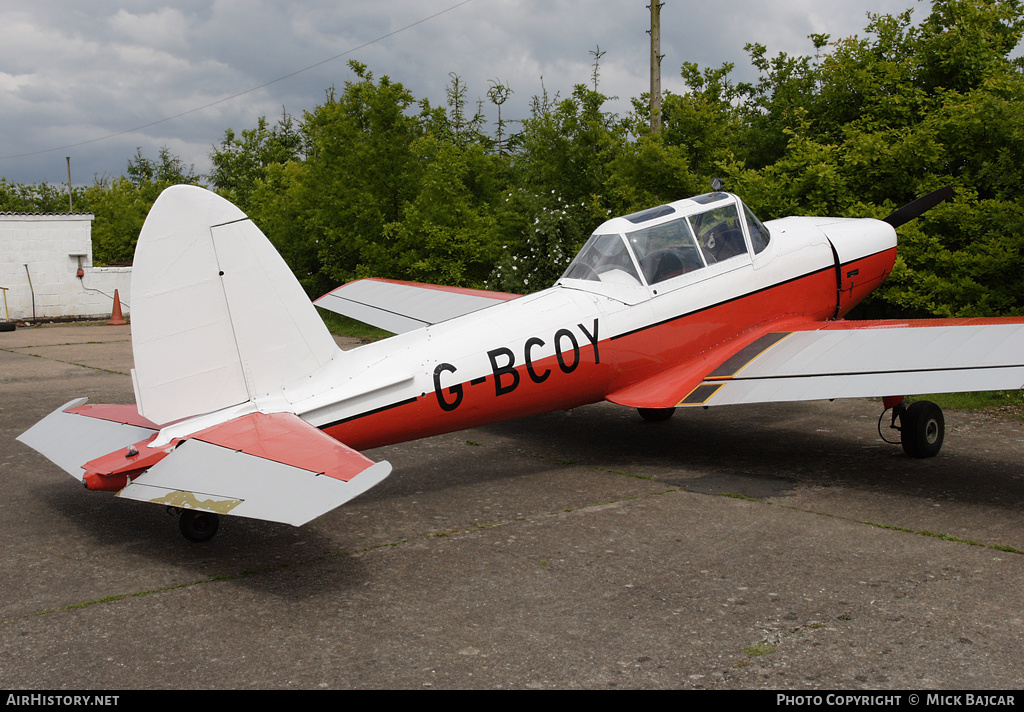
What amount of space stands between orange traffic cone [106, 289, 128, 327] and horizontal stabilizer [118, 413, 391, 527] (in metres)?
19.2

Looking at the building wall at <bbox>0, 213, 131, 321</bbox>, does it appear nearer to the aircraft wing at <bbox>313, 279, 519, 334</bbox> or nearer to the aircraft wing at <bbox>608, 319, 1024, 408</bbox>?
the aircraft wing at <bbox>313, 279, 519, 334</bbox>

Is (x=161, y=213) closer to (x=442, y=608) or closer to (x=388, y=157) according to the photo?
(x=442, y=608)

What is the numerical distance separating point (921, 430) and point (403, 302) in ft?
22.3

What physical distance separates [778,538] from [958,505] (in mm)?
1758

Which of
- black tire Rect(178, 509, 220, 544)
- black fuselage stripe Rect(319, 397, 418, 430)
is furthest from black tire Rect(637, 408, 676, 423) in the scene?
black tire Rect(178, 509, 220, 544)

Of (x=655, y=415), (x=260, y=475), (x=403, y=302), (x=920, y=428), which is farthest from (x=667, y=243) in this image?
(x=260, y=475)

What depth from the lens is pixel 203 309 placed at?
18.9 ft

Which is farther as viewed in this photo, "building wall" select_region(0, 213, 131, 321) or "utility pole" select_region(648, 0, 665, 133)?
"building wall" select_region(0, 213, 131, 321)

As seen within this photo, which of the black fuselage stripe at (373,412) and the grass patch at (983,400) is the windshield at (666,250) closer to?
the black fuselage stripe at (373,412)

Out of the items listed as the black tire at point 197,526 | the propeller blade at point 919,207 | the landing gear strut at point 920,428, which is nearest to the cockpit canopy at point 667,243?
the landing gear strut at point 920,428

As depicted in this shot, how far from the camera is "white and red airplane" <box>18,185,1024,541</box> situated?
212 inches

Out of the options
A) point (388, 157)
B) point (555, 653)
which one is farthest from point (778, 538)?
point (388, 157)

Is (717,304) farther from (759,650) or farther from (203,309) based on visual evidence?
(203,309)

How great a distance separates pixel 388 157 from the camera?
1992 centimetres
